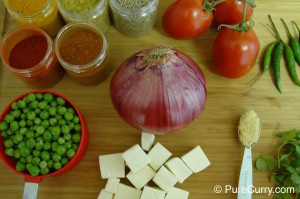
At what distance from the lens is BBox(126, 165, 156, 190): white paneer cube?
106cm

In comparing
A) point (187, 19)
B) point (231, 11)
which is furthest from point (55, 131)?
point (231, 11)

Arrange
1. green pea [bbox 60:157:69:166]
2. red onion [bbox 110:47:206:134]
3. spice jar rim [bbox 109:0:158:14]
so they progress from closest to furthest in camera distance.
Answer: red onion [bbox 110:47:206:134] < green pea [bbox 60:157:69:166] < spice jar rim [bbox 109:0:158:14]

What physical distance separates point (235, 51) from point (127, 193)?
0.58 m

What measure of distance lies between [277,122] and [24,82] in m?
0.91

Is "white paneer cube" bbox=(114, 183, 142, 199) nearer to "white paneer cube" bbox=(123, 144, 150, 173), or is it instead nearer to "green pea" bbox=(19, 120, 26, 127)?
"white paneer cube" bbox=(123, 144, 150, 173)

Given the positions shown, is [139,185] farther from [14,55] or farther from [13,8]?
[13,8]

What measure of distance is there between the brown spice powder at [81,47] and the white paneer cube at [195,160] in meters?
0.44

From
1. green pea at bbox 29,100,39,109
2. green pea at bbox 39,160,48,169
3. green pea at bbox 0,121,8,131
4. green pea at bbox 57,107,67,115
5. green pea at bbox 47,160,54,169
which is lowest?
green pea at bbox 47,160,54,169

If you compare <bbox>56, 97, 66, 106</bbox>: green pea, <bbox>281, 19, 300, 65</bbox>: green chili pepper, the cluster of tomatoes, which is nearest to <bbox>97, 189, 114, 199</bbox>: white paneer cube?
<bbox>56, 97, 66, 106</bbox>: green pea

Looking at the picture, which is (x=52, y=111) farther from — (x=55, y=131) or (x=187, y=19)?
(x=187, y=19)

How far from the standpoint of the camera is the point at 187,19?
1.13 m

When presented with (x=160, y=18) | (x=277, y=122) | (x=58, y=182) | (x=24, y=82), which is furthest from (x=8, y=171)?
(x=277, y=122)

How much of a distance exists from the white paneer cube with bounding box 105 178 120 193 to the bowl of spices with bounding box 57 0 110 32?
0.55 metres

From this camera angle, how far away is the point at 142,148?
112 cm
